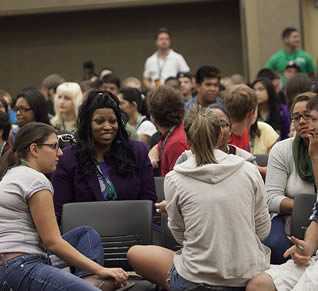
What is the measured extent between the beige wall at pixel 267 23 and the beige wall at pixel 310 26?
0.97 ft

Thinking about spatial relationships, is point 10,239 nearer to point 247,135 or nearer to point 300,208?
point 300,208

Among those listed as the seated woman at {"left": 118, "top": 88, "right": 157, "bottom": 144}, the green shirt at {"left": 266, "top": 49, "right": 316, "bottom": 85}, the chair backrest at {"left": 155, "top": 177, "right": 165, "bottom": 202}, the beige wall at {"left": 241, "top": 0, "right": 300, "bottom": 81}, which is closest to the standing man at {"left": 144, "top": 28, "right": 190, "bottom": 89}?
the green shirt at {"left": 266, "top": 49, "right": 316, "bottom": 85}

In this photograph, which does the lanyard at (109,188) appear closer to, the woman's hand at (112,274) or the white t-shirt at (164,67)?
the woman's hand at (112,274)

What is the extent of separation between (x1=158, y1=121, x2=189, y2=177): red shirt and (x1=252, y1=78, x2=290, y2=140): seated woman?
1.99 metres

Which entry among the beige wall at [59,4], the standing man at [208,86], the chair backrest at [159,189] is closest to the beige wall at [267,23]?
the beige wall at [59,4]

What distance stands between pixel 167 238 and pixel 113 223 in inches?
13.7

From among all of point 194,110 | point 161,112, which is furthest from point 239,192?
point 161,112

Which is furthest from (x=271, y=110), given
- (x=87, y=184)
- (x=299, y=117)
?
(x=87, y=184)

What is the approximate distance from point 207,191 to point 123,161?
1.22 metres

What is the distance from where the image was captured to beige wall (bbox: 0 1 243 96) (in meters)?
13.9

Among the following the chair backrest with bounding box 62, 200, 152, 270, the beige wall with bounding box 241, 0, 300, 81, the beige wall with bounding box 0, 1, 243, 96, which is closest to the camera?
the chair backrest with bounding box 62, 200, 152, 270

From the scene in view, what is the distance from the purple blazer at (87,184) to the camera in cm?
441

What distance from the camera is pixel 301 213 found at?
3926 mm

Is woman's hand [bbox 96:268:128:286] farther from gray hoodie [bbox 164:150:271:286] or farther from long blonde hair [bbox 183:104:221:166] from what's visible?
long blonde hair [bbox 183:104:221:166]
